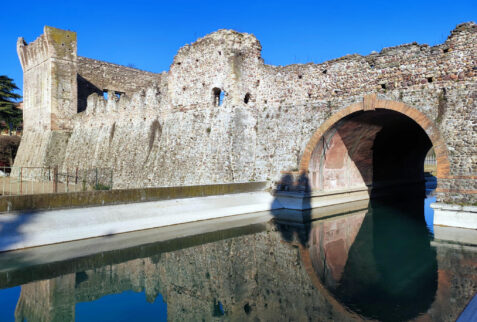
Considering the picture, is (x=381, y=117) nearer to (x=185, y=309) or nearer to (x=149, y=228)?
(x=149, y=228)

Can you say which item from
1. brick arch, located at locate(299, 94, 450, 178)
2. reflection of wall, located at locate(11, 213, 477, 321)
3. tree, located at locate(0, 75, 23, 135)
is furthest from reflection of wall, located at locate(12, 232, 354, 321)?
tree, located at locate(0, 75, 23, 135)

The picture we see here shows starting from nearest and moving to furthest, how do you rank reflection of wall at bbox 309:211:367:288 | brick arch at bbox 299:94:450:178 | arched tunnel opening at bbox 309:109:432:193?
reflection of wall at bbox 309:211:367:288 < brick arch at bbox 299:94:450:178 < arched tunnel opening at bbox 309:109:432:193

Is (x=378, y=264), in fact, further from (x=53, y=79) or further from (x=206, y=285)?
(x=53, y=79)

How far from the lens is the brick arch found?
36.4 ft

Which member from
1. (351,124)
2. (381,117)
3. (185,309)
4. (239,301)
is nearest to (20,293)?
(185,309)

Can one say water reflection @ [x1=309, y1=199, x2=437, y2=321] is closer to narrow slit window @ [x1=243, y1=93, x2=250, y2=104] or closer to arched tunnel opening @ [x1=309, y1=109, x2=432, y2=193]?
arched tunnel opening @ [x1=309, y1=109, x2=432, y2=193]

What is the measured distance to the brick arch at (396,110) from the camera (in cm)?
1109

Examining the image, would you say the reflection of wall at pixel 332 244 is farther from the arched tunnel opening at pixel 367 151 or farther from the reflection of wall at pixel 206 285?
the arched tunnel opening at pixel 367 151

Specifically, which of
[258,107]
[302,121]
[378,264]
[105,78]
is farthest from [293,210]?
[105,78]

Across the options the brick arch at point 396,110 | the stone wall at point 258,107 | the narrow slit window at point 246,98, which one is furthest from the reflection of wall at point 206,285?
the narrow slit window at point 246,98

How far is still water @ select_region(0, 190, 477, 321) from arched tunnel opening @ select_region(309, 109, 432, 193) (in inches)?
201

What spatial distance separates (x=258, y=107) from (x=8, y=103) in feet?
93.1

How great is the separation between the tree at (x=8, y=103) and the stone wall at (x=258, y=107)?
56.8 feet

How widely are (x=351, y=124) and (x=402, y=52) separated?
10.5 feet
